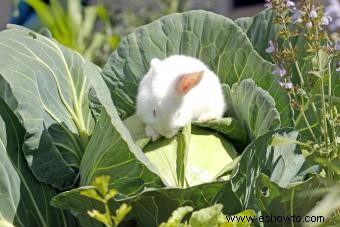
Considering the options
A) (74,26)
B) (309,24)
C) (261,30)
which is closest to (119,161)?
(309,24)

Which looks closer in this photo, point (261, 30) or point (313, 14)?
point (313, 14)

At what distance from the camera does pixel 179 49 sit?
1829 mm

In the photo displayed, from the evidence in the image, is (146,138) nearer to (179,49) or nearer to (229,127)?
(229,127)

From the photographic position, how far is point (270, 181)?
1359 mm

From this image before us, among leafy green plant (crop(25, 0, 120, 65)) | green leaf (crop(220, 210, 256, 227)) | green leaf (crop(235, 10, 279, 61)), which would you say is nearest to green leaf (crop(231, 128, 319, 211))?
green leaf (crop(220, 210, 256, 227))

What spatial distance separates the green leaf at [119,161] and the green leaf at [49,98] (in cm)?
7

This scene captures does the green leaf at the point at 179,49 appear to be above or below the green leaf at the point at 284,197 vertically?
above

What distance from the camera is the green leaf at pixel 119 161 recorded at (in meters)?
1.39

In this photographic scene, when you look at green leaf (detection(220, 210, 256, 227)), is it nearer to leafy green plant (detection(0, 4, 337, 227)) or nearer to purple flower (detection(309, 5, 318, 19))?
leafy green plant (detection(0, 4, 337, 227))

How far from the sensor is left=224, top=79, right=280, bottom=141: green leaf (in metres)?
1.53

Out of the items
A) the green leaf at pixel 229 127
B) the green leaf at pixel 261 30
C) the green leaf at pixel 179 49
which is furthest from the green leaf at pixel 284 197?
the green leaf at pixel 261 30

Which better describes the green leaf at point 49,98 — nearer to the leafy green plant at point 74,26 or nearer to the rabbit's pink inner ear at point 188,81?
the rabbit's pink inner ear at point 188,81

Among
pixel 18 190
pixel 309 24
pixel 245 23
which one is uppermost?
pixel 309 24

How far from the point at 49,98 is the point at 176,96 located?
302 millimetres
